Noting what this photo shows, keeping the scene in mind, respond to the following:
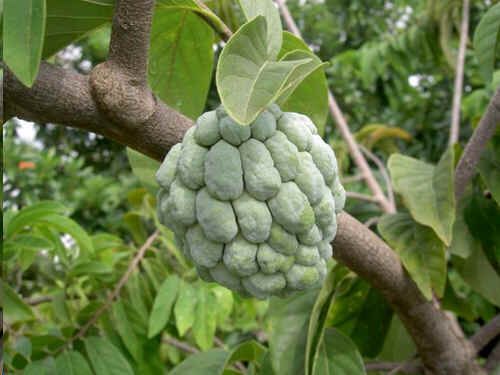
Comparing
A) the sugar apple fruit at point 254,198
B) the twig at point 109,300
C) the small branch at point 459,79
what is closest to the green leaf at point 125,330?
the twig at point 109,300

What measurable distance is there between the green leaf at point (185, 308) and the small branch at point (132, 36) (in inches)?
34.3

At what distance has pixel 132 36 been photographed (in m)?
0.85

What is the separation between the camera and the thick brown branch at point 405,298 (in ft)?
3.47

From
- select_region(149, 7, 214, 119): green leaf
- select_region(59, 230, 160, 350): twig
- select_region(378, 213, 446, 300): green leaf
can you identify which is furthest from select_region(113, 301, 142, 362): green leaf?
select_region(378, 213, 446, 300): green leaf

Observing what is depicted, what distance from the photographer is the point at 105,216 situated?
441cm

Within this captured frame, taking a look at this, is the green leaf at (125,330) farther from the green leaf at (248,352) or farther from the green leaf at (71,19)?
the green leaf at (71,19)

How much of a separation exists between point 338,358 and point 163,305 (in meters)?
0.51

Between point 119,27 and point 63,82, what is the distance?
102mm

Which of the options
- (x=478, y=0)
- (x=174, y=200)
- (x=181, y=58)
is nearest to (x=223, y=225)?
(x=174, y=200)

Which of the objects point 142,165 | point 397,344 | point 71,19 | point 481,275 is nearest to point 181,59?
point 142,165

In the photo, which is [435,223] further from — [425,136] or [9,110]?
[425,136]

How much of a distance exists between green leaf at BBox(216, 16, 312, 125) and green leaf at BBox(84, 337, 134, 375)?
81cm

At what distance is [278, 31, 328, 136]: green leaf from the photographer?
1.10 metres

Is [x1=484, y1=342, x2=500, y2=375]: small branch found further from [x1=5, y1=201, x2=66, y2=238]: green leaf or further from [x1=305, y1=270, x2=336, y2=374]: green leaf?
[x1=5, y1=201, x2=66, y2=238]: green leaf
